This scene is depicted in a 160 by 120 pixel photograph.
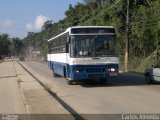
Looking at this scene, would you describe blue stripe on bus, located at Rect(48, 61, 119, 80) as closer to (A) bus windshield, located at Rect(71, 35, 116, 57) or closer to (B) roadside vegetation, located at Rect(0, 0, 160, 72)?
(A) bus windshield, located at Rect(71, 35, 116, 57)

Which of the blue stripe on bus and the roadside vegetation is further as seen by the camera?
the roadside vegetation

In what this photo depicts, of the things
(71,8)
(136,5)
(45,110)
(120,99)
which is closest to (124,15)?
(136,5)

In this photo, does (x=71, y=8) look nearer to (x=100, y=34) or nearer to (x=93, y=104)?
(x=100, y=34)

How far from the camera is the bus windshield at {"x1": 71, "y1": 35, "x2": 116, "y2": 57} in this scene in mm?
23031

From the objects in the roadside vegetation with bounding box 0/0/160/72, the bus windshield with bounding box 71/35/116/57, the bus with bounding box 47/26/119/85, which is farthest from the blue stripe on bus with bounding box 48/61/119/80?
the roadside vegetation with bounding box 0/0/160/72

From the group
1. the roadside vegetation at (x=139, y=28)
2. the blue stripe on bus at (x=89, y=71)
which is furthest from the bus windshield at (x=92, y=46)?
the roadside vegetation at (x=139, y=28)

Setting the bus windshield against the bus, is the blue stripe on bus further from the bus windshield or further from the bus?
the bus windshield

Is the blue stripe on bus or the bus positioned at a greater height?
the bus

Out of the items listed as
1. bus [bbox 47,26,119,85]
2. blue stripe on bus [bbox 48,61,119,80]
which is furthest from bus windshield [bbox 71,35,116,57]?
blue stripe on bus [bbox 48,61,119,80]

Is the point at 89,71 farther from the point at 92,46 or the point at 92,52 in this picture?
the point at 92,46

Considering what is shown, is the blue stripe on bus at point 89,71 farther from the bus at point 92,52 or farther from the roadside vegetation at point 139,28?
the roadside vegetation at point 139,28

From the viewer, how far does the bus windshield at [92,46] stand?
75.6 feet

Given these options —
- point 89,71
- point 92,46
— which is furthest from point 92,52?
point 89,71

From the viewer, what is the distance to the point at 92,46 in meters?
23.0
